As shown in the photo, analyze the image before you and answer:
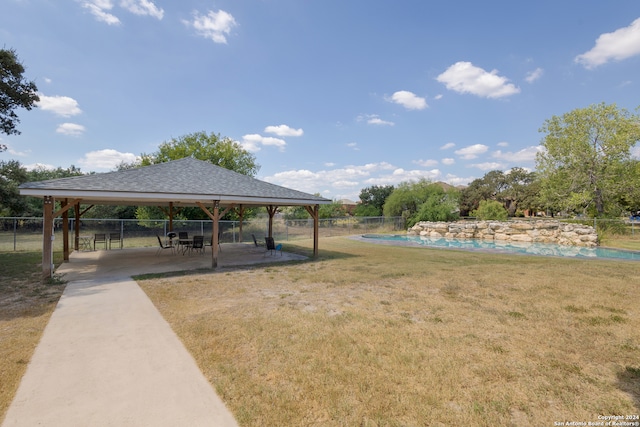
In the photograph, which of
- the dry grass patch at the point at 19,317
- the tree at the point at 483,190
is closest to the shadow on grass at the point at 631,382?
the dry grass patch at the point at 19,317

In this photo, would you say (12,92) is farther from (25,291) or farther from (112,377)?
(112,377)

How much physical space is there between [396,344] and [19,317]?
623 cm

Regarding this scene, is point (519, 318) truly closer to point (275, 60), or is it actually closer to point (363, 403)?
point (363, 403)

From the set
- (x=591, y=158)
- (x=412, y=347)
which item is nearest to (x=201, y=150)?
(x=412, y=347)

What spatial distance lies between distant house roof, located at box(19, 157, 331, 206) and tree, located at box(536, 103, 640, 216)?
24993 millimetres

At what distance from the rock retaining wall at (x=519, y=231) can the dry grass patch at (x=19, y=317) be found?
25.4 metres

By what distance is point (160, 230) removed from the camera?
19.4 m

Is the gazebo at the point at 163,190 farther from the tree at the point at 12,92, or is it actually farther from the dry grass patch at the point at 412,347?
the tree at the point at 12,92

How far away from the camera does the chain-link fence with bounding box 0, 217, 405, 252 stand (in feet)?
54.6

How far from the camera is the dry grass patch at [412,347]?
8.70 ft

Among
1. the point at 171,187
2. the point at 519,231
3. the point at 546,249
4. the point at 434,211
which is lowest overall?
the point at 546,249

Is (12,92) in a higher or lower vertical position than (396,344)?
higher

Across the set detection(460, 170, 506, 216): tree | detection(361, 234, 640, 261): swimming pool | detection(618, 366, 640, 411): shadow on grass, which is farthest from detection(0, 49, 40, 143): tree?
detection(460, 170, 506, 216): tree

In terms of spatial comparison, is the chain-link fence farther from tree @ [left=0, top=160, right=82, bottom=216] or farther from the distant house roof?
the distant house roof
